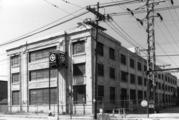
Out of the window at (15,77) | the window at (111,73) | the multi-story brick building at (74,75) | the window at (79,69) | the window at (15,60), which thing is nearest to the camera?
the multi-story brick building at (74,75)

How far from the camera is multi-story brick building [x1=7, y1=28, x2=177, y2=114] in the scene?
45969 mm

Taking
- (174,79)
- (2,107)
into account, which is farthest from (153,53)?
(174,79)

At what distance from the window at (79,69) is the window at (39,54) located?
20.6 feet

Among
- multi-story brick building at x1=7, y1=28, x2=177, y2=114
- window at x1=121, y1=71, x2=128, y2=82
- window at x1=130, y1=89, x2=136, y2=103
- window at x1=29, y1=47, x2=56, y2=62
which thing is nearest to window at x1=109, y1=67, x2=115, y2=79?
multi-story brick building at x1=7, y1=28, x2=177, y2=114

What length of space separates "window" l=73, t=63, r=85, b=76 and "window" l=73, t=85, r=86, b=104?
2092 mm

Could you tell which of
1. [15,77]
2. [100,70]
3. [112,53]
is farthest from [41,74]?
[112,53]

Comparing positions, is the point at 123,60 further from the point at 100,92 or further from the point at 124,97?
the point at 100,92

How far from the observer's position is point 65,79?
157ft

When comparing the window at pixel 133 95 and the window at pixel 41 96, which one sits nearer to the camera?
the window at pixel 41 96

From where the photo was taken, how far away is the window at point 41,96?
49.6m

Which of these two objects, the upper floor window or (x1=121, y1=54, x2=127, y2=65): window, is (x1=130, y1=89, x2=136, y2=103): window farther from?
(x1=121, y1=54, x2=127, y2=65): window

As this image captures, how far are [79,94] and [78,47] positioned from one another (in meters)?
7.76

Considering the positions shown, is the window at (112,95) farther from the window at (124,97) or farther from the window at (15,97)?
the window at (15,97)

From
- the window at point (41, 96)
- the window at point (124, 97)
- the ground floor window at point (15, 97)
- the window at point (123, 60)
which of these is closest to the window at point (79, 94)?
the window at point (41, 96)
